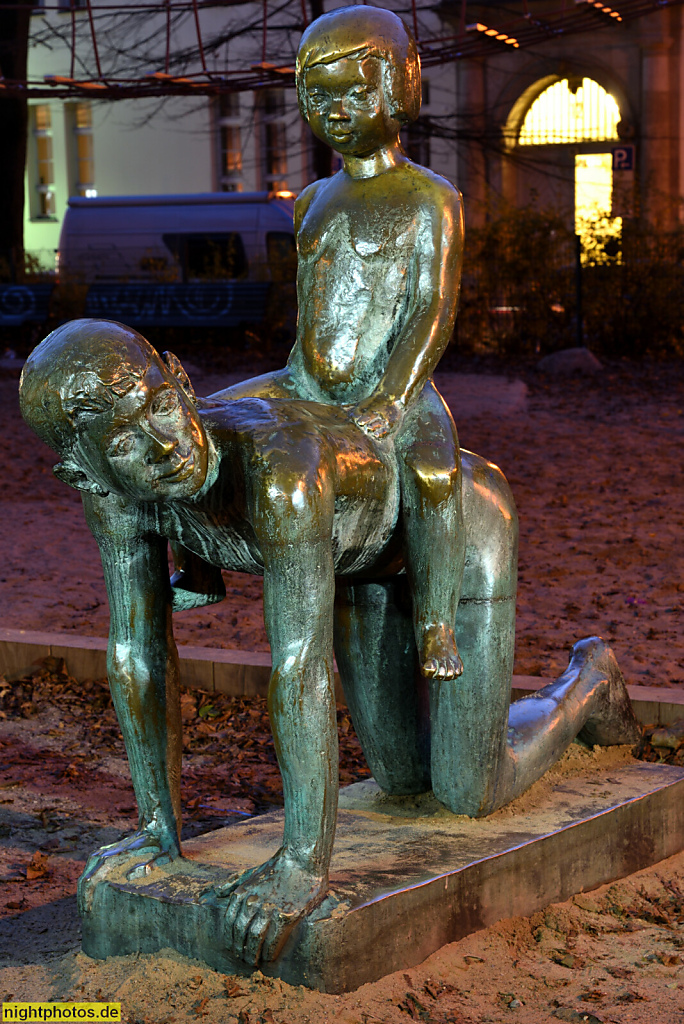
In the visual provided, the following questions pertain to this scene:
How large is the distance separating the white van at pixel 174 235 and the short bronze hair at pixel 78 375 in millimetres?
20344

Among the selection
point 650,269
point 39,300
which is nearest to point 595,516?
point 650,269

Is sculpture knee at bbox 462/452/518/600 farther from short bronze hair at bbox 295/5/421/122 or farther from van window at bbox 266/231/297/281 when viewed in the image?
van window at bbox 266/231/297/281

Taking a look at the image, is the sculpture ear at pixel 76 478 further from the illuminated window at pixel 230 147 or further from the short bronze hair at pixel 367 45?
the illuminated window at pixel 230 147

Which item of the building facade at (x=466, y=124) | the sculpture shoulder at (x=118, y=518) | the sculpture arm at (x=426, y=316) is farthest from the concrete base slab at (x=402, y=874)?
the building facade at (x=466, y=124)

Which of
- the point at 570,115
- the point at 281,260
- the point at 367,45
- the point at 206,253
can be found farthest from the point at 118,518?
the point at 570,115

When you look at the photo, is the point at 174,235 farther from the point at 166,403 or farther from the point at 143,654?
the point at 166,403

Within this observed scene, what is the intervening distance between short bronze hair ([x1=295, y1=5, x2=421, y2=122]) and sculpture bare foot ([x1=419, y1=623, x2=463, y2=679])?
3.98 ft

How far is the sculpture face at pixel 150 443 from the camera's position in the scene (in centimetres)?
256

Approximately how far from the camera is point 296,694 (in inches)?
→ 110

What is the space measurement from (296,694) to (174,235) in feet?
72.5

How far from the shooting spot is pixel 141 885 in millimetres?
3084

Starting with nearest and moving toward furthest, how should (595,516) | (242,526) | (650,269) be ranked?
(242,526) < (595,516) < (650,269)

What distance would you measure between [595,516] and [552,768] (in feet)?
18.2

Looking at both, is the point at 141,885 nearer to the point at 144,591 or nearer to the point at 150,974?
the point at 150,974
